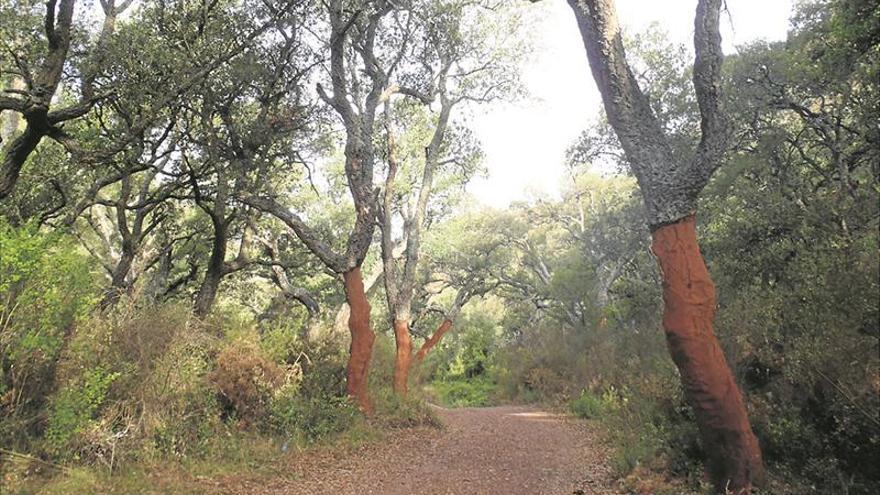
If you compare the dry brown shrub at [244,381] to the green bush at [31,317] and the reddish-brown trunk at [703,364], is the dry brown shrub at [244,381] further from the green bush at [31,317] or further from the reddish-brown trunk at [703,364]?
the reddish-brown trunk at [703,364]

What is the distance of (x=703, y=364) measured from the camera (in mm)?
6461

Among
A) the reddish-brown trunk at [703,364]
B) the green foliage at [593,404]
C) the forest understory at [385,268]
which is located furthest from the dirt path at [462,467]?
the reddish-brown trunk at [703,364]

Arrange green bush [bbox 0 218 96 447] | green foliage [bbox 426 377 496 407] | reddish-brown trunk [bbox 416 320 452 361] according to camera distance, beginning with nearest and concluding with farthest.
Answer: green bush [bbox 0 218 96 447] → reddish-brown trunk [bbox 416 320 452 361] → green foliage [bbox 426 377 496 407]

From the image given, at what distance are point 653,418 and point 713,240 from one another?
22.3ft

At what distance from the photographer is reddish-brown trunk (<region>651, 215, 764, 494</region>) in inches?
243

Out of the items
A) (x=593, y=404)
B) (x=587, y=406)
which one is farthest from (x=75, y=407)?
Answer: (x=587, y=406)

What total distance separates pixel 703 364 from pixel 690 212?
1895 millimetres

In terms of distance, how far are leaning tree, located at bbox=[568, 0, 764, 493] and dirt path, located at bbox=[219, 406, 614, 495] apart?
2.02 meters

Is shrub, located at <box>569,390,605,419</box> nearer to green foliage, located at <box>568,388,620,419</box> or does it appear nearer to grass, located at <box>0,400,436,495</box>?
green foliage, located at <box>568,388,620,419</box>

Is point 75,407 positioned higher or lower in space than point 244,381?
lower

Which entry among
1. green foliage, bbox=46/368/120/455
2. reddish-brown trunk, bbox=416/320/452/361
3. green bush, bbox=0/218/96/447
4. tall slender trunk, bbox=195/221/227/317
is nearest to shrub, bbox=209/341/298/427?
green foliage, bbox=46/368/120/455

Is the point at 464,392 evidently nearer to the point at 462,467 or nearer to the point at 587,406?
the point at 587,406

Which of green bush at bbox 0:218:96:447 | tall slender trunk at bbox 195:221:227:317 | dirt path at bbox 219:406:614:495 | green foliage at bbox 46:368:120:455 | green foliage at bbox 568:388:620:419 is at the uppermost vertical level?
tall slender trunk at bbox 195:221:227:317

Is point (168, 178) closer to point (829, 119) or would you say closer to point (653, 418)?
point (653, 418)
